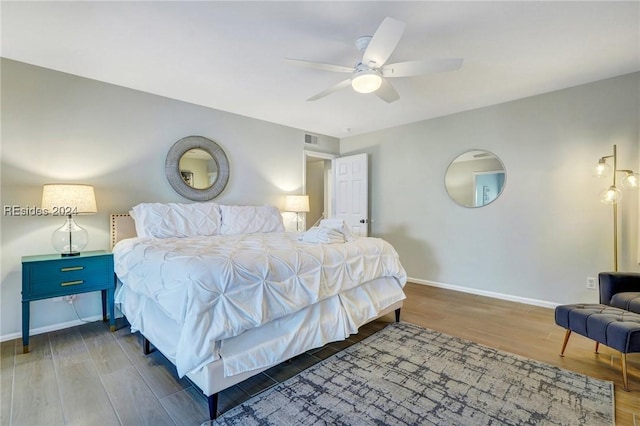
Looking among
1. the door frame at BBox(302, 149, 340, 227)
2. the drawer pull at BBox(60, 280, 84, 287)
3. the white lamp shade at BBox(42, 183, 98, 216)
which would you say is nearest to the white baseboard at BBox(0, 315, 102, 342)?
the drawer pull at BBox(60, 280, 84, 287)

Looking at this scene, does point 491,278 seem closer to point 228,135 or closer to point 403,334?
point 403,334

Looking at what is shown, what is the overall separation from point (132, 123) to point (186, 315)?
2748 millimetres

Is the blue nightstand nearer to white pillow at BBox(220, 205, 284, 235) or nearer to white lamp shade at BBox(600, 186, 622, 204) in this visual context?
white pillow at BBox(220, 205, 284, 235)

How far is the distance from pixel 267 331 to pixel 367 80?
1.96 m

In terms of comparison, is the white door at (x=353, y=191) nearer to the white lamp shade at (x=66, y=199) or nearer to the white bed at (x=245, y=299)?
the white bed at (x=245, y=299)

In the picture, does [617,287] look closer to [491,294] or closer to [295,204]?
[491,294]

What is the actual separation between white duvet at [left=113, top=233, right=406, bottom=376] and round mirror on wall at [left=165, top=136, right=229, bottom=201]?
1.30 m

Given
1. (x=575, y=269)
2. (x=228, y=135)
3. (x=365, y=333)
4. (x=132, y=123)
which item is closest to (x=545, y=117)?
(x=575, y=269)

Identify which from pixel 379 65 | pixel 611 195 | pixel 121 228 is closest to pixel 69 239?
pixel 121 228

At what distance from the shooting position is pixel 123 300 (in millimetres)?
2664

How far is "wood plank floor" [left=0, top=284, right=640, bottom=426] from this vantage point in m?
1.63

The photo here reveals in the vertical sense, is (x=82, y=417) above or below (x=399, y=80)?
below

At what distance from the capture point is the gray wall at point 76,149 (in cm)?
260

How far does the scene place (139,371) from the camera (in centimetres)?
205
